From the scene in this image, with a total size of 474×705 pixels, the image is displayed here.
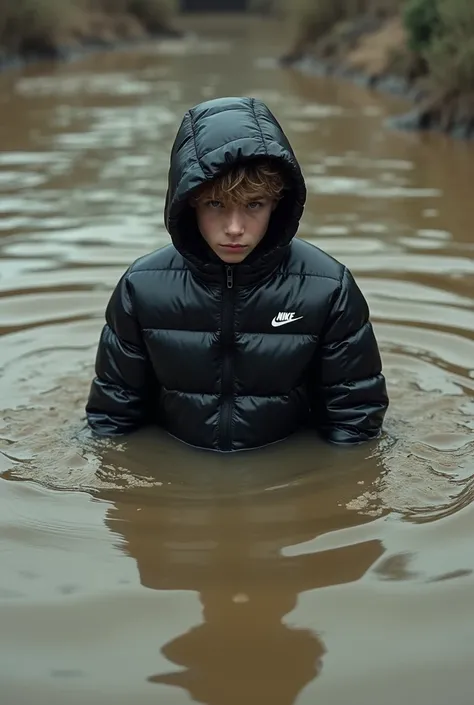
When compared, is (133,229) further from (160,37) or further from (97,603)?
(160,37)

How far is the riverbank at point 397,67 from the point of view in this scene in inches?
395

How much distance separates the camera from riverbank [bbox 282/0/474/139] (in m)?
10.0

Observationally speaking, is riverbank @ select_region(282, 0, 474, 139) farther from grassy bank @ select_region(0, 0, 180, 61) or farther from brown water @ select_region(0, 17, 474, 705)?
grassy bank @ select_region(0, 0, 180, 61)

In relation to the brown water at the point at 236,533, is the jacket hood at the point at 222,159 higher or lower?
higher

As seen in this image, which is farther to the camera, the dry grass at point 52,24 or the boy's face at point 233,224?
the dry grass at point 52,24

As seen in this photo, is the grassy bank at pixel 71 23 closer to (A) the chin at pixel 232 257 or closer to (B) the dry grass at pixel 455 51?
(B) the dry grass at pixel 455 51

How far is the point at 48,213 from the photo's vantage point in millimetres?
6910

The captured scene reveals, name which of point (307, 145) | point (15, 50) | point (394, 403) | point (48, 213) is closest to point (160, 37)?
point (15, 50)

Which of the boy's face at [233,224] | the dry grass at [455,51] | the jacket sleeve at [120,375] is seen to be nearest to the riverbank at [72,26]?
the dry grass at [455,51]

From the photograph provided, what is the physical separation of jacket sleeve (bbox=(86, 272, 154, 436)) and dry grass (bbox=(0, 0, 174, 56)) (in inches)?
667

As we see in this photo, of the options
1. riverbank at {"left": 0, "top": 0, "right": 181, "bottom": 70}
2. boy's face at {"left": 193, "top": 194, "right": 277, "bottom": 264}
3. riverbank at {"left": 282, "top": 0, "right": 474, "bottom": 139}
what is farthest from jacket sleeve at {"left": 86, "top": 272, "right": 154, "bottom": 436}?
riverbank at {"left": 0, "top": 0, "right": 181, "bottom": 70}

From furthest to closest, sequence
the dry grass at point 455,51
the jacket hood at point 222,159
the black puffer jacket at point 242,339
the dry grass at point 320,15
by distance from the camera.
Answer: the dry grass at point 320,15 → the dry grass at point 455,51 → the black puffer jacket at point 242,339 → the jacket hood at point 222,159

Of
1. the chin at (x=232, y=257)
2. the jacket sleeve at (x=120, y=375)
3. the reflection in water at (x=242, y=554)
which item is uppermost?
the chin at (x=232, y=257)

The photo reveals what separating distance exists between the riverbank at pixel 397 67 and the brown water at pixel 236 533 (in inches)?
184
